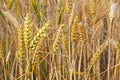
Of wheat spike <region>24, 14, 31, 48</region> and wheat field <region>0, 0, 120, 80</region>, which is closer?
wheat spike <region>24, 14, 31, 48</region>

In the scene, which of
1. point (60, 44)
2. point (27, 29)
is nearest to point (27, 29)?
point (27, 29)

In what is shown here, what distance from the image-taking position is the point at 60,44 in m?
0.99

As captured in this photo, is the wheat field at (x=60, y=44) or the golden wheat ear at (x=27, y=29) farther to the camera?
the wheat field at (x=60, y=44)

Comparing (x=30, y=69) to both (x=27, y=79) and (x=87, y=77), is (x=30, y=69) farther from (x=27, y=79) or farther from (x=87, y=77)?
(x=87, y=77)

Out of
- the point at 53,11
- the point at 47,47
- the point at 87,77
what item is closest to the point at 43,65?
the point at 47,47

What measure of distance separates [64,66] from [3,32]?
32 cm

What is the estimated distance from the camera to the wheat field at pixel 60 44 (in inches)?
31.8

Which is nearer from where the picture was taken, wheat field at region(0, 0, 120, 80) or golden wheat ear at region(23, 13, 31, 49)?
golden wheat ear at region(23, 13, 31, 49)

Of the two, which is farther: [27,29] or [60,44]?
A: [60,44]

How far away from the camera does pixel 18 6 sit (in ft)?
3.88

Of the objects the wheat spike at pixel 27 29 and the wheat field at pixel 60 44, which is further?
the wheat field at pixel 60 44

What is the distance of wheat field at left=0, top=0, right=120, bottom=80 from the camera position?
0.81m

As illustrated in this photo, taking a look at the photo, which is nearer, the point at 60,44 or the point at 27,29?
the point at 27,29

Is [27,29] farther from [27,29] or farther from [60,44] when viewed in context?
[60,44]
